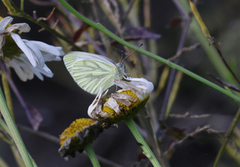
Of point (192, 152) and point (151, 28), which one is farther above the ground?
point (151, 28)

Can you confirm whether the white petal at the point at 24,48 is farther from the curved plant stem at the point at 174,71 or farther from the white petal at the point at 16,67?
the curved plant stem at the point at 174,71

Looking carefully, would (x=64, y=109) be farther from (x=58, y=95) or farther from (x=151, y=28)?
(x=151, y=28)

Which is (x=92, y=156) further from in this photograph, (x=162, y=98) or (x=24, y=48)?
(x=162, y=98)

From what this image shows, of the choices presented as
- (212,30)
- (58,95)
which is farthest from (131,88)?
(58,95)

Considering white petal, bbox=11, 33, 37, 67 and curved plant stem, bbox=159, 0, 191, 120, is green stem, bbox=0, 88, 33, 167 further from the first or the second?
curved plant stem, bbox=159, 0, 191, 120

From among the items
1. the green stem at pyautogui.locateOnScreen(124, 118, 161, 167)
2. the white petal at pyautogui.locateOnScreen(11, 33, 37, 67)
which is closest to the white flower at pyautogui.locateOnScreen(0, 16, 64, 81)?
the white petal at pyautogui.locateOnScreen(11, 33, 37, 67)
